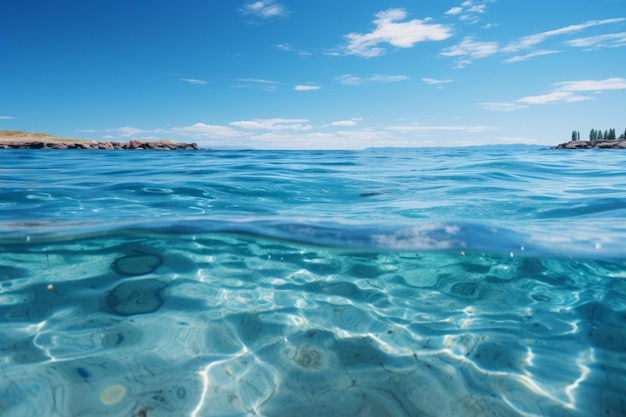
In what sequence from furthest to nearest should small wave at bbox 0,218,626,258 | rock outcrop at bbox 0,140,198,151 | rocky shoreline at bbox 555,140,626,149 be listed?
rocky shoreline at bbox 555,140,626,149 < rock outcrop at bbox 0,140,198,151 < small wave at bbox 0,218,626,258

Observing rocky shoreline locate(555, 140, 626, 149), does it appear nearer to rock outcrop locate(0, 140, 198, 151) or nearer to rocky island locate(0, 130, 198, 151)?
rock outcrop locate(0, 140, 198, 151)

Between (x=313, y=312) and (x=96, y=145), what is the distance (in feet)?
250

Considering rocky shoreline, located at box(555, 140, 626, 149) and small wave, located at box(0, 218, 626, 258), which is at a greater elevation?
rocky shoreline, located at box(555, 140, 626, 149)

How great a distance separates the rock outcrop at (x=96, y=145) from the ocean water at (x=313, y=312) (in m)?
67.6

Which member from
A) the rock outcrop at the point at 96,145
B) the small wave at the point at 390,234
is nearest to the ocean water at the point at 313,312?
the small wave at the point at 390,234

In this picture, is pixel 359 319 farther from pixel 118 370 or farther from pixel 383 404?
pixel 118 370

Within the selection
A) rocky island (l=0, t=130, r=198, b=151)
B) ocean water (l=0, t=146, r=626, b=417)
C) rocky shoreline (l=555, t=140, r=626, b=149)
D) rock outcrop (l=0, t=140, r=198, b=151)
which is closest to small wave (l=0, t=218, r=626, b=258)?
ocean water (l=0, t=146, r=626, b=417)

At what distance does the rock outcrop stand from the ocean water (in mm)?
67642

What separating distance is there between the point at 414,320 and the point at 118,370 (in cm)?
233

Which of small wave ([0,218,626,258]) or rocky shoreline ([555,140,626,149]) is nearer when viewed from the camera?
small wave ([0,218,626,258])

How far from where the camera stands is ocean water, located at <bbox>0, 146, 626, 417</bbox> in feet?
7.23

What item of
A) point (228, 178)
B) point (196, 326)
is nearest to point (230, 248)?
point (196, 326)

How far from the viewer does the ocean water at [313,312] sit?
2.21 metres

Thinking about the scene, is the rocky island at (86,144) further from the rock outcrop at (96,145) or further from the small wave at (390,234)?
the small wave at (390,234)
